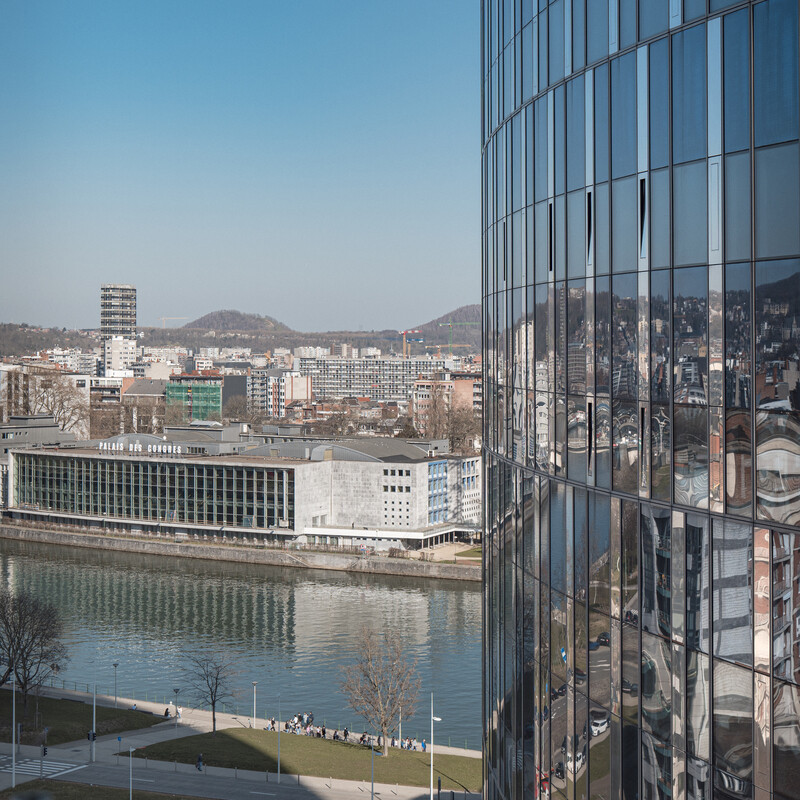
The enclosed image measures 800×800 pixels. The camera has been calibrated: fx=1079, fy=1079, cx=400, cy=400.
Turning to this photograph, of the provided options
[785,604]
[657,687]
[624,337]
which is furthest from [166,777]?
[785,604]

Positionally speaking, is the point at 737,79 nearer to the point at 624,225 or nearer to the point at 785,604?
the point at 624,225

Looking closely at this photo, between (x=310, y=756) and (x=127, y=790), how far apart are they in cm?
592

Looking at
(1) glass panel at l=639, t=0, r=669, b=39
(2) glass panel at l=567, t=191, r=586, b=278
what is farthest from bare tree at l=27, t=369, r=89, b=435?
(1) glass panel at l=639, t=0, r=669, b=39

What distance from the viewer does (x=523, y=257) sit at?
13.9 metres

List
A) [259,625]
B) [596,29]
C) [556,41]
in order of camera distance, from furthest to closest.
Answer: [259,625], [556,41], [596,29]

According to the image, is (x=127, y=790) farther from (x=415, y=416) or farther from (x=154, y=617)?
(x=415, y=416)

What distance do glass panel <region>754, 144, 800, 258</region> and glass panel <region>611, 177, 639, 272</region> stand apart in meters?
1.92

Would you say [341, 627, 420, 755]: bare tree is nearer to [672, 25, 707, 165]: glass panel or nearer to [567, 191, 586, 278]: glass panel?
[567, 191, 586, 278]: glass panel

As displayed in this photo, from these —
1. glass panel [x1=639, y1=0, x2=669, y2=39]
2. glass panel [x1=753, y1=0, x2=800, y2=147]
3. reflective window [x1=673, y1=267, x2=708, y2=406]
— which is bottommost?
reflective window [x1=673, y1=267, x2=708, y2=406]

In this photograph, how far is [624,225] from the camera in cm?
1056

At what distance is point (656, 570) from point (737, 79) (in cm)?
436

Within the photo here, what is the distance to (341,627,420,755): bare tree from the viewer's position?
35219mm

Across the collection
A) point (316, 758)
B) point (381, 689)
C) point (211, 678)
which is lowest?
point (316, 758)

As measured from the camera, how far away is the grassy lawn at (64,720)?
1361 inches
